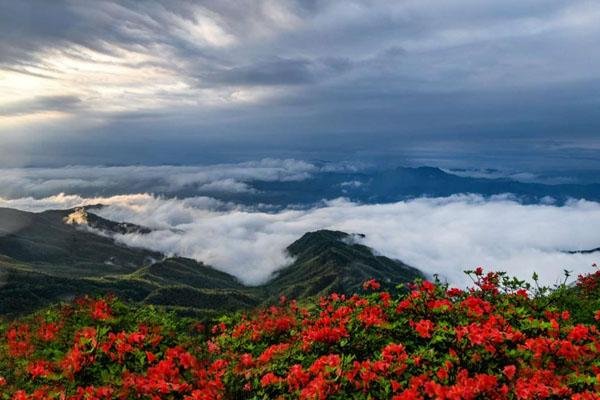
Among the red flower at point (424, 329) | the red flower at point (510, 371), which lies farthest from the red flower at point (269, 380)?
the red flower at point (510, 371)

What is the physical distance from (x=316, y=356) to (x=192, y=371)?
3080 millimetres

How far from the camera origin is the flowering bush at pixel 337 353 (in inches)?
417

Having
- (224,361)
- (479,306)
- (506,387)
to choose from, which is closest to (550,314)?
(479,306)

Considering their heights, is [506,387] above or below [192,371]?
above

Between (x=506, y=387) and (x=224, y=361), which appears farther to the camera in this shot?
(x=224, y=361)

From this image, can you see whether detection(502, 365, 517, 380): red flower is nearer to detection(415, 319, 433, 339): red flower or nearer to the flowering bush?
the flowering bush

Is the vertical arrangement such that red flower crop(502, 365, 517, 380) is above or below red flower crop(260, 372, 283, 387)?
above

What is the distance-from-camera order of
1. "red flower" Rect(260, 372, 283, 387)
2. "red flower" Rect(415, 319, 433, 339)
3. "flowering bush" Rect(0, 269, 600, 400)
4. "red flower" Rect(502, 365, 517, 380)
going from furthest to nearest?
"red flower" Rect(415, 319, 433, 339), "red flower" Rect(260, 372, 283, 387), "flowering bush" Rect(0, 269, 600, 400), "red flower" Rect(502, 365, 517, 380)

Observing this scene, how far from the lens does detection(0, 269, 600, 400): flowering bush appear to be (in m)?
10.6

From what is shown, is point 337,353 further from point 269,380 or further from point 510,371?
point 510,371

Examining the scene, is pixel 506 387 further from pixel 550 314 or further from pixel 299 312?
pixel 299 312

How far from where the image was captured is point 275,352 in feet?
42.7

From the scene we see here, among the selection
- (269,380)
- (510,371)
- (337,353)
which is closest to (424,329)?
(337,353)

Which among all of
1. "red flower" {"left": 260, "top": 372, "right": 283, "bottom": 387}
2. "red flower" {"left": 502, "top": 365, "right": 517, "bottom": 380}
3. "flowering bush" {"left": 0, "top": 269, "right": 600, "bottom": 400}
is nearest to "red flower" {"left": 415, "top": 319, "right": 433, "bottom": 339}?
"flowering bush" {"left": 0, "top": 269, "right": 600, "bottom": 400}
